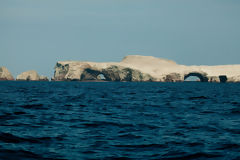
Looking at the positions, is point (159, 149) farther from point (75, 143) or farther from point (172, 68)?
point (172, 68)

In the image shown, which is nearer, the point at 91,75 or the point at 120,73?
the point at 120,73

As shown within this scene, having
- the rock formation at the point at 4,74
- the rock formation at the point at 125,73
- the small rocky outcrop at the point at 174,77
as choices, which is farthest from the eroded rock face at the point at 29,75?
the small rocky outcrop at the point at 174,77

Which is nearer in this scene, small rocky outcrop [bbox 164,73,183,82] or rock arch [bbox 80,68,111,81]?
rock arch [bbox 80,68,111,81]

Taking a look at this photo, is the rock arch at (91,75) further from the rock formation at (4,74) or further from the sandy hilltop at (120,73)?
the rock formation at (4,74)

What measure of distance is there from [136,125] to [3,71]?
180 m

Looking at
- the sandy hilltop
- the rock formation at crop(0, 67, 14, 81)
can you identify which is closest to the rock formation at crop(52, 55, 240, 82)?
the sandy hilltop

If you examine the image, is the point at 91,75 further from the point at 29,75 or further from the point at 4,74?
the point at 4,74

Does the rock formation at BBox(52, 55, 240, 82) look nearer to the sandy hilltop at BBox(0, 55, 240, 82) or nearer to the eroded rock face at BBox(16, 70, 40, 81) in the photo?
the sandy hilltop at BBox(0, 55, 240, 82)

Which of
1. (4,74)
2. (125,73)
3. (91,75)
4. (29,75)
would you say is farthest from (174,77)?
(4,74)

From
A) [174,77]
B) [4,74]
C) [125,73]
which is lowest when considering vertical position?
[174,77]

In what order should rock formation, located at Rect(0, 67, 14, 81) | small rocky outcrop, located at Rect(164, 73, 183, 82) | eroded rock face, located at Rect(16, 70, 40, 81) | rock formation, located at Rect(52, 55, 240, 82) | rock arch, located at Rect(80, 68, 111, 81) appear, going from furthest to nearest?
eroded rock face, located at Rect(16, 70, 40, 81)
rock formation, located at Rect(0, 67, 14, 81)
small rocky outcrop, located at Rect(164, 73, 183, 82)
rock arch, located at Rect(80, 68, 111, 81)
rock formation, located at Rect(52, 55, 240, 82)

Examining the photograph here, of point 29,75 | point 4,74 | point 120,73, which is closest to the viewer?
point 120,73

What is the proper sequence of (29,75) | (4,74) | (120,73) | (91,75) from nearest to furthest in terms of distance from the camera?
(120,73), (91,75), (4,74), (29,75)

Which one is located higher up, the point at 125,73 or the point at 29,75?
the point at 125,73
